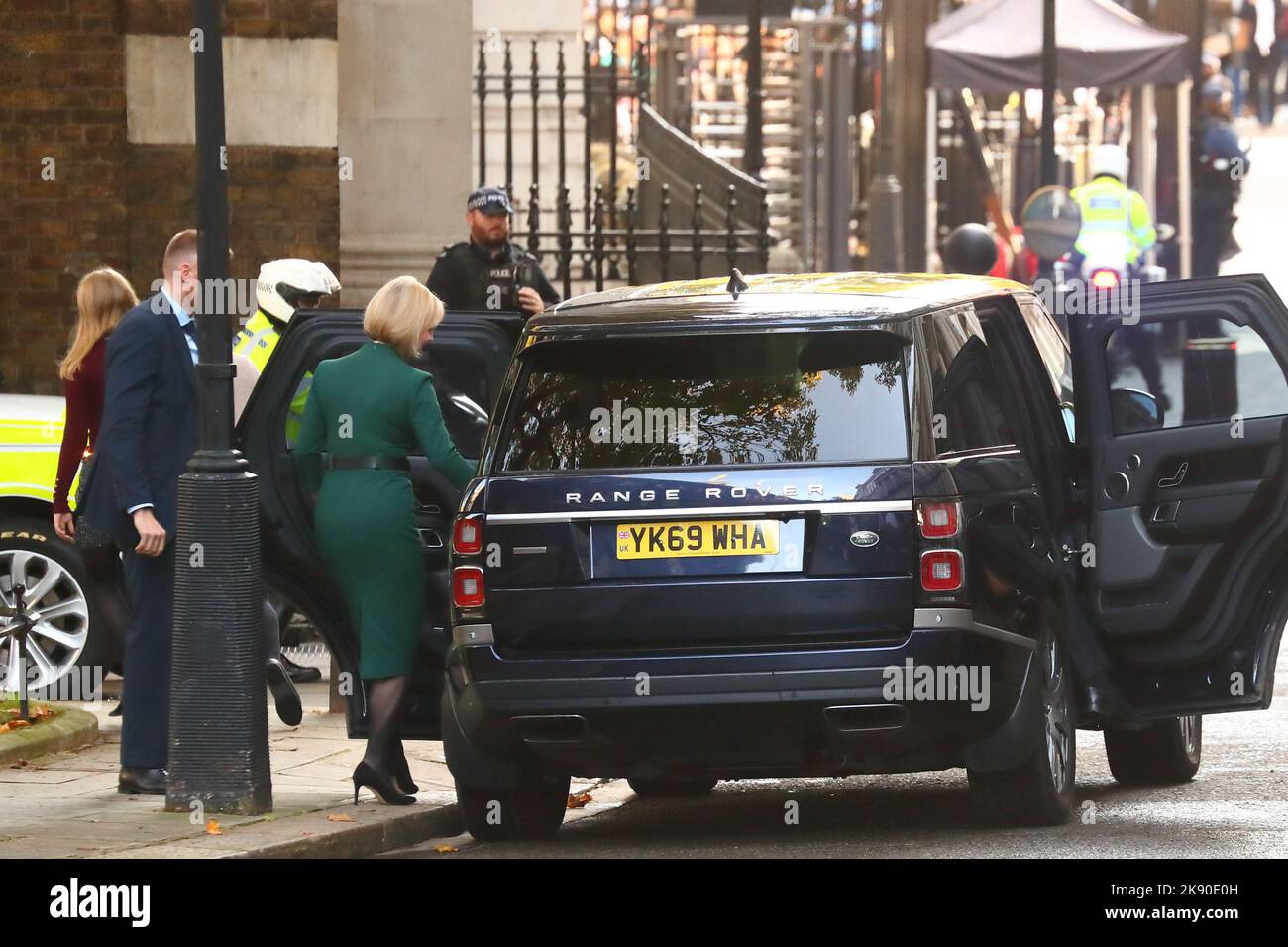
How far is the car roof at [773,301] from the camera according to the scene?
26.6 ft

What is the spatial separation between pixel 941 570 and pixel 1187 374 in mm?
13026

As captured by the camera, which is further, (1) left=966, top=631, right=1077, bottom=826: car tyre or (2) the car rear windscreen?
(1) left=966, top=631, right=1077, bottom=826: car tyre

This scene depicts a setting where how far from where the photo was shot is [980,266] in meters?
20.8

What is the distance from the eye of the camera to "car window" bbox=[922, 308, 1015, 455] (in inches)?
321

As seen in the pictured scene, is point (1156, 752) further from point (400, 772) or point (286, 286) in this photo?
point (286, 286)

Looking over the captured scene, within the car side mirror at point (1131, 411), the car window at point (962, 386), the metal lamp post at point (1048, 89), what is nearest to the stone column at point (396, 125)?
the metal lamp post at point (1048, 89)

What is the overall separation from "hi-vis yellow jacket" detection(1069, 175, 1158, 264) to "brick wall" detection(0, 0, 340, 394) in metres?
9.16

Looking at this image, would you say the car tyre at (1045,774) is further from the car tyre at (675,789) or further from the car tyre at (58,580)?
the car tyre at (58,580)

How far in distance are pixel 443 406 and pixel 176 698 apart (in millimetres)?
1687

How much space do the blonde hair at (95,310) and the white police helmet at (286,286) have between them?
1550 millimetres

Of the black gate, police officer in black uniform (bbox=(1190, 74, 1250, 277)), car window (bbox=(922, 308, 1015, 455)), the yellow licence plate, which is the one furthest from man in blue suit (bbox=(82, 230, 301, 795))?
police officer in black uniform (bbox=(1190, 74, 1250, 277))

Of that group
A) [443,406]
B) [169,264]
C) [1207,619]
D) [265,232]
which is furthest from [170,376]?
[265,232]

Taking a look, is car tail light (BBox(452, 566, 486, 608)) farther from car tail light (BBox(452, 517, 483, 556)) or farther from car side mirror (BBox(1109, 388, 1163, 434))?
car side mirror (BBox(1109, 388, 1163, 434))
